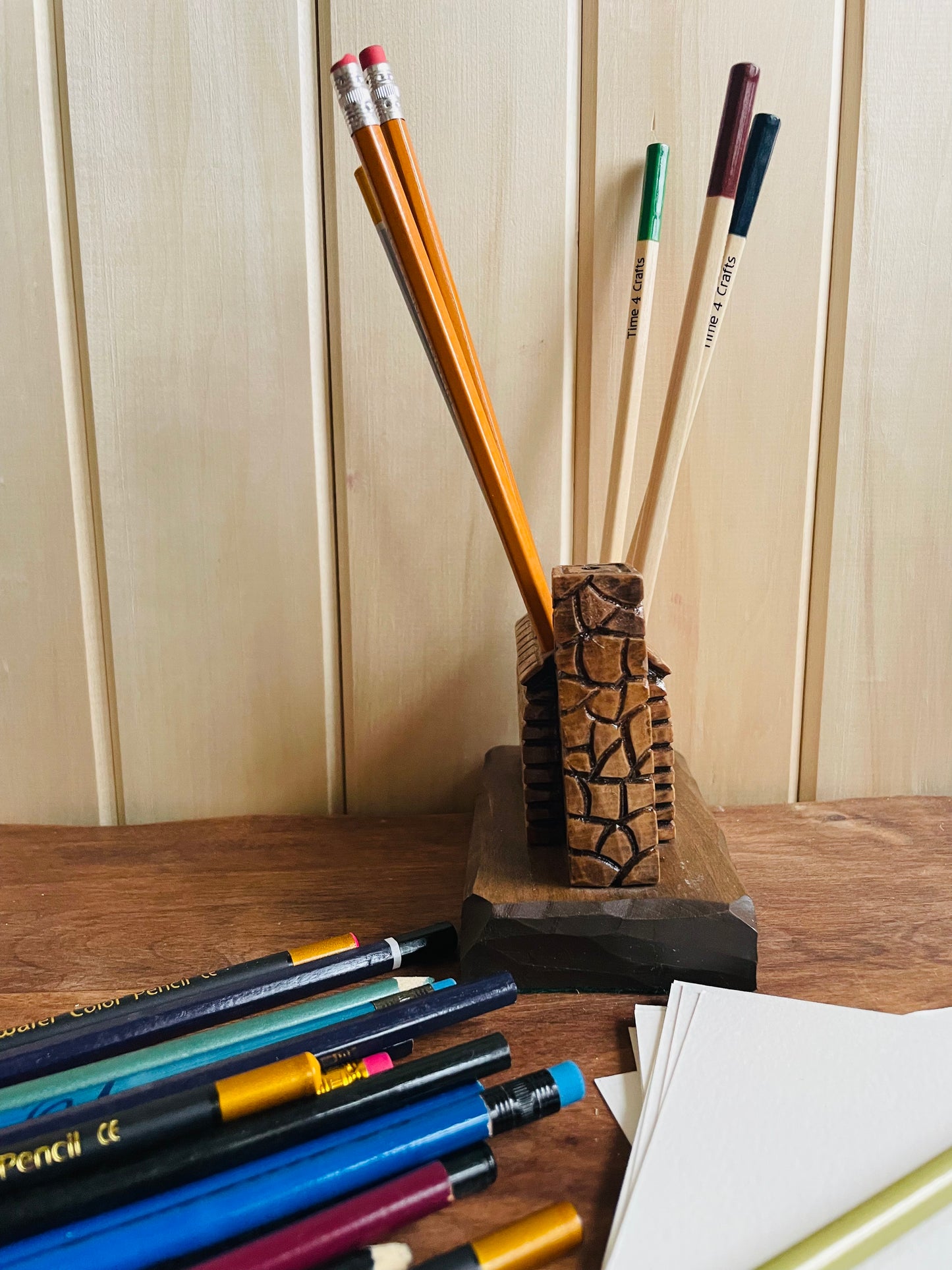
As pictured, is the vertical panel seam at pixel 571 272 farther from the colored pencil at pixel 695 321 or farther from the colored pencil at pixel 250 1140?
the colored pencil at pixel 250 1140

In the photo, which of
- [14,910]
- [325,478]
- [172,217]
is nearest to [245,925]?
[14,910]

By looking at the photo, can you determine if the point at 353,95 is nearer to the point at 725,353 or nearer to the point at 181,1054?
the point at 725,353

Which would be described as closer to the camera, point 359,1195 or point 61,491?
point 359,1195

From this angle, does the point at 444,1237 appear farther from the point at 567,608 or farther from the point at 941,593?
the point at 941,593

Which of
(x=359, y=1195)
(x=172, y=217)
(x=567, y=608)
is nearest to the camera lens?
(x=359, y=1195)

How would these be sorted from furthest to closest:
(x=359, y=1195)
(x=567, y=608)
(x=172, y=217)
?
1. (x=172, y=217)
2. (x=567, y=608)
3. (x=359, y=1195)

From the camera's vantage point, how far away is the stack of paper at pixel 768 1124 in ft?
0.80

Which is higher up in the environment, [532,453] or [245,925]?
[532,453]

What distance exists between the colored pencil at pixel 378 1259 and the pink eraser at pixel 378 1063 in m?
0.06

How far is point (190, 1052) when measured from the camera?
0.30m

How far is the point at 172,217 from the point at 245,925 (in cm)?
39

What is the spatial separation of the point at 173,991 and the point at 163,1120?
9cm

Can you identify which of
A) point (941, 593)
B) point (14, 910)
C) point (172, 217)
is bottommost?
point (14, 910)

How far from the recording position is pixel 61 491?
0.53m
